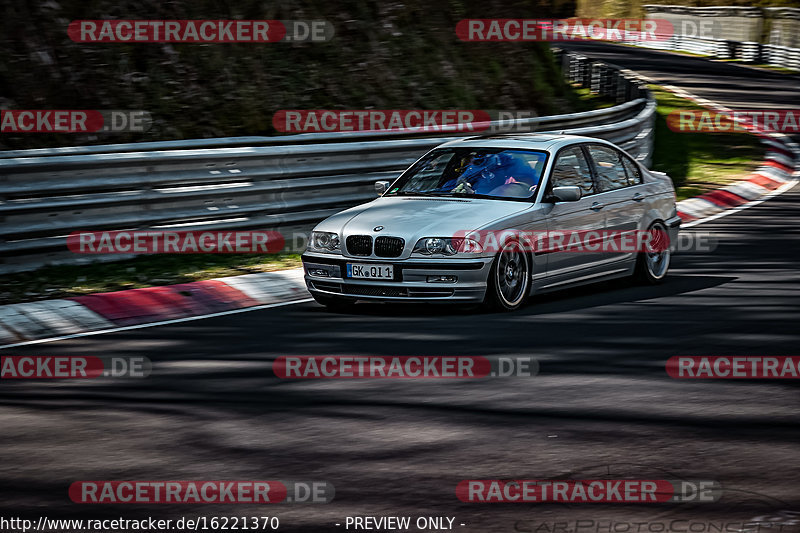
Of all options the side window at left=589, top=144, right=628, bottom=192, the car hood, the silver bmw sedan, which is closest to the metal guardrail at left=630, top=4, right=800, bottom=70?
the side window at left=589, top=144, right=628, bottom=192

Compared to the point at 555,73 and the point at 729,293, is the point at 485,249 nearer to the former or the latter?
the point at 729,293

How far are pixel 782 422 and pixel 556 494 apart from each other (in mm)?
1925

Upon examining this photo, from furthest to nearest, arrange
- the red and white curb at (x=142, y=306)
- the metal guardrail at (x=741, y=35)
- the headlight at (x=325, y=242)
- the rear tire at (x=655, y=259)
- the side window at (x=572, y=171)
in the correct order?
the metal guardrail at (x=741, y=35), the rear tire at (x=655, y=259), the side window at (x=572, y=171), the headlight at (x=325, y=242), the red and white curb at (x=142, y=306)

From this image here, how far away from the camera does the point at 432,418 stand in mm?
6766

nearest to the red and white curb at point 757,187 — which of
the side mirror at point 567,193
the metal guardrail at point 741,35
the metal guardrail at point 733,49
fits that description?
the side mirror at point 567,193

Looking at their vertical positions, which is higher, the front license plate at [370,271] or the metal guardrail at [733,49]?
the metal guardrail at [733,49]

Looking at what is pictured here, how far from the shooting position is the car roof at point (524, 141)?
11125 millimetres

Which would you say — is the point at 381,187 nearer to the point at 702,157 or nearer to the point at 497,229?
the point at 497,229

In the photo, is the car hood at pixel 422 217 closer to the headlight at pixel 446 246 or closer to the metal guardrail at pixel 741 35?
the headlight at pixel 446 246

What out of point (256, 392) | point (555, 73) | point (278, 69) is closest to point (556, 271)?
point (256, 392)

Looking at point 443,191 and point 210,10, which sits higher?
point 210,10

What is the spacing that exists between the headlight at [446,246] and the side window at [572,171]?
4.48 feet

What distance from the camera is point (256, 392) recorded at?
739 cm

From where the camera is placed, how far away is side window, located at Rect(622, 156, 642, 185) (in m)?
11.9
